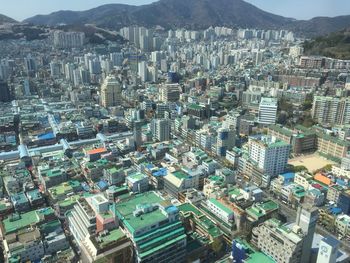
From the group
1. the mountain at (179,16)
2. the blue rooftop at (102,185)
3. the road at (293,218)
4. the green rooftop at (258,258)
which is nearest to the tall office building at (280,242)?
the green rooftop at (258,258)

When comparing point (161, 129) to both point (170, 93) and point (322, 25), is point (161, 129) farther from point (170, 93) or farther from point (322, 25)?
point (322, 25)

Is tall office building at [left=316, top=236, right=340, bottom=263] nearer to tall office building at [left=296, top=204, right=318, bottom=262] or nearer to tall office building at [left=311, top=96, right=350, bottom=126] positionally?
tall office building at [left=296, top=204, right=318, bottom=262]

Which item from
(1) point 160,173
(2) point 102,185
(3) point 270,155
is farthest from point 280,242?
(2) point 102,185

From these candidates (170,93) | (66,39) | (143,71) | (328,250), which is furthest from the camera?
(66,39)

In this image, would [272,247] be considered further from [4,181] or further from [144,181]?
[4,181]

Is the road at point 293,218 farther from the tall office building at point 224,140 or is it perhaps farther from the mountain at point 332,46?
the mountain at point 332,46

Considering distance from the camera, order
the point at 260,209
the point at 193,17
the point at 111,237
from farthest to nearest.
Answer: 1. the point at 193,17
2. the point at 260,209
3. the point at 111,237

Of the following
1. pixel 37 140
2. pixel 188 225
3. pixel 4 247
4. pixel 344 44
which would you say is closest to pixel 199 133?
pixel 188 225

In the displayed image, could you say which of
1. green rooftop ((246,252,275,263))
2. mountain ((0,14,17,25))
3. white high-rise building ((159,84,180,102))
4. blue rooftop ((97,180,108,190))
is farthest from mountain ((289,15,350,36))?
green rooftop ((246,252,275,263))
